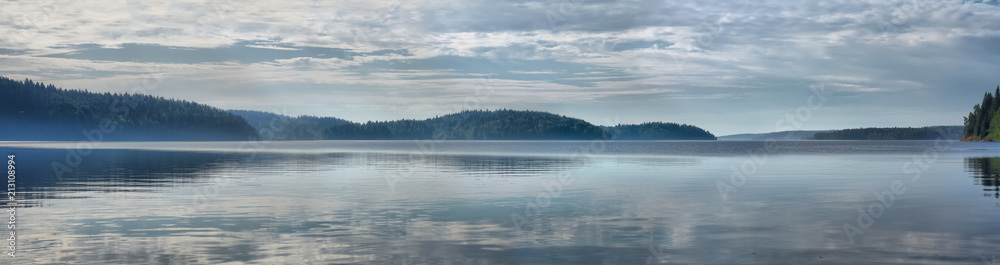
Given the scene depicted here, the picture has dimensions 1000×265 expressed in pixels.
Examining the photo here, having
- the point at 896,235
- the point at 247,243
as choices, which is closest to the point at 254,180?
the point at 247,243

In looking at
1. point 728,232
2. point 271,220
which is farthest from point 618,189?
point 271,220

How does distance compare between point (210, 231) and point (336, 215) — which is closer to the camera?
point (210, 231)

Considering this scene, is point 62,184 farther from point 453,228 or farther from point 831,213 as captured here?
point 831,213

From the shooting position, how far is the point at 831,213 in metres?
24.3

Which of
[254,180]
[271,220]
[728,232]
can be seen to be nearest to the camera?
[728,232]

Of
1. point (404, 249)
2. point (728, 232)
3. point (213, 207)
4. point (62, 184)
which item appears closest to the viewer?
point (404, 249)

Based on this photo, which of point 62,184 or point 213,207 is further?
point 62,184

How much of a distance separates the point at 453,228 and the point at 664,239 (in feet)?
18.8

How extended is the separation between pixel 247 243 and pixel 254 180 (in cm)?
2515

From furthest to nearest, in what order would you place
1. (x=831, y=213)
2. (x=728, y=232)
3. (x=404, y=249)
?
1. (x=831, y=213)
2. (x=728, y=232)
3. (x=404, y=249)

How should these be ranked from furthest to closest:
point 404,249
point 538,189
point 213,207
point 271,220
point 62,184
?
point 62,184
point 538,189
point 213,207
point 271,220
point 404,249

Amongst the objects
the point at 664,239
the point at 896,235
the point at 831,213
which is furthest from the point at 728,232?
the point at 831,213

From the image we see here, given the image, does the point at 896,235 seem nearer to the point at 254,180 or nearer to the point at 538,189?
the point at 538,189

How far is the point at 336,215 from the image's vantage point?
2344 cm
